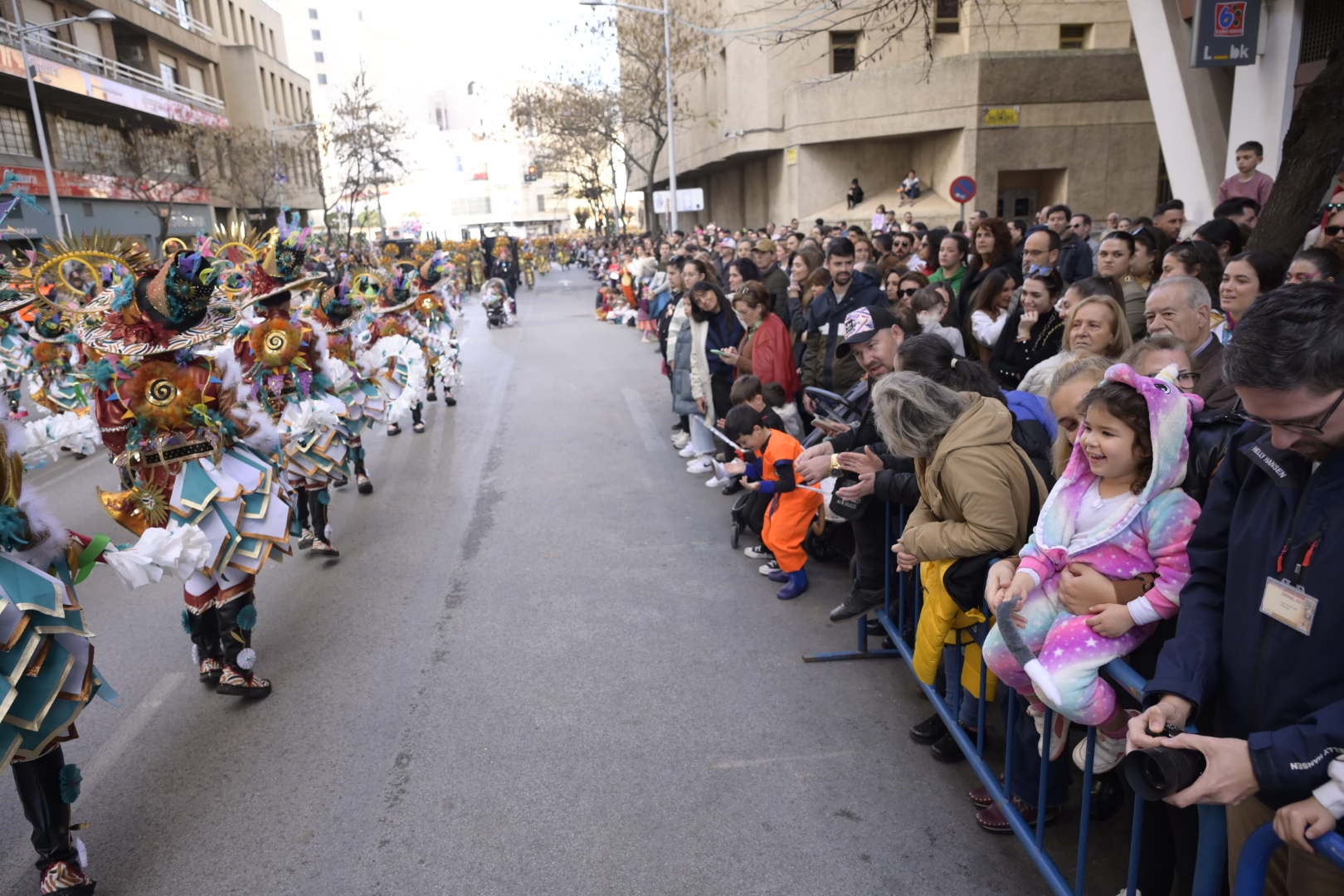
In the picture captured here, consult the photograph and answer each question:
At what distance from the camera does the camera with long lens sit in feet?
6.08

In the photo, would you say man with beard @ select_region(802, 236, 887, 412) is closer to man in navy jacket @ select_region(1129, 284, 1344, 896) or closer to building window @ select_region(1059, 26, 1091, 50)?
man in navy jacket @ select_region(1129, 284, 1344, 896)

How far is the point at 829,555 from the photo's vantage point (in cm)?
623

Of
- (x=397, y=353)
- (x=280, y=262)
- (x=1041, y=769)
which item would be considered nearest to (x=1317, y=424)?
(x=1041, y=769)

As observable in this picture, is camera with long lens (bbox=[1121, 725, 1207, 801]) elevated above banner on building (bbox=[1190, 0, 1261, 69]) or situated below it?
below

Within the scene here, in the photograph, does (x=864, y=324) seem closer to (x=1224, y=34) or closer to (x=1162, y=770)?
(x=1162, y=770)

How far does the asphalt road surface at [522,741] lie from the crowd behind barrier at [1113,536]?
34 centimetres

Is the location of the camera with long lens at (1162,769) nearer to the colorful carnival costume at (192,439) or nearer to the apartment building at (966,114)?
the colorful carnival costume at (192,439)

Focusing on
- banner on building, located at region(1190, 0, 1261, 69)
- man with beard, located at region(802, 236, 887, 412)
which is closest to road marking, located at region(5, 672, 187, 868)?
man with beard, located at region(802, 236, 887, 412)

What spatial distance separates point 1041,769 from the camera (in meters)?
2.90

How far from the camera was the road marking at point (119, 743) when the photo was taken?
358 centimetres

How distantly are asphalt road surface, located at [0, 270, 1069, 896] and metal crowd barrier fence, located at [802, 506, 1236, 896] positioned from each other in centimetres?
21

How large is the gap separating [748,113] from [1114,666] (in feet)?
103

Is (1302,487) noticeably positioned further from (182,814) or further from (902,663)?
(182,814)

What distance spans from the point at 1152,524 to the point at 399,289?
9551 mm
